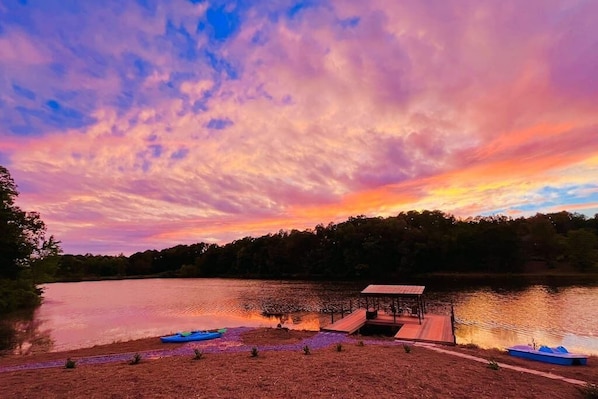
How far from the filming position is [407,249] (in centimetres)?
10181

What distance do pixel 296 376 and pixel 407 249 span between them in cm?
9496

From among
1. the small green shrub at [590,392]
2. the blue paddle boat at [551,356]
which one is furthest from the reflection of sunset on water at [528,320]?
the small green shrub at [590,392]

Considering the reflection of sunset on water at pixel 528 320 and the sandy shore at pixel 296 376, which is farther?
the reflection of sunset on water at pixel 528 320

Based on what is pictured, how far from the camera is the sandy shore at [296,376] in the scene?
35.9 ft

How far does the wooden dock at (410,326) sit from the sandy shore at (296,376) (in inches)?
148

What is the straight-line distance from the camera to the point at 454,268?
332 feet

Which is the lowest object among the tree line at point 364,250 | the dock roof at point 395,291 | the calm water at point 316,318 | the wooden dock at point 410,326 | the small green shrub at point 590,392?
A: the calm water at point 316,318

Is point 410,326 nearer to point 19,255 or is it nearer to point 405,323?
point 405,323

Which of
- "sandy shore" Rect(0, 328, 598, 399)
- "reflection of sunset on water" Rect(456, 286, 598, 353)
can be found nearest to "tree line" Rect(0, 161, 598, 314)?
"sandy shore" Rect(0, 328, 598, 399)

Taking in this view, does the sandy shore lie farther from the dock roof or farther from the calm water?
the dock roof

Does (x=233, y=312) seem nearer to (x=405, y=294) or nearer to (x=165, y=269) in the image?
(x=405, y=294)

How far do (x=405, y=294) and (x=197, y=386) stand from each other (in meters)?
21.1

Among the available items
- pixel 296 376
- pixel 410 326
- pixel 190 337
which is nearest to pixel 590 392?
pixel 296 376

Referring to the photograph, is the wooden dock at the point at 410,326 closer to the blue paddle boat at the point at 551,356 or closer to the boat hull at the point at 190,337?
the blue paddle boat at the point at 551,356
